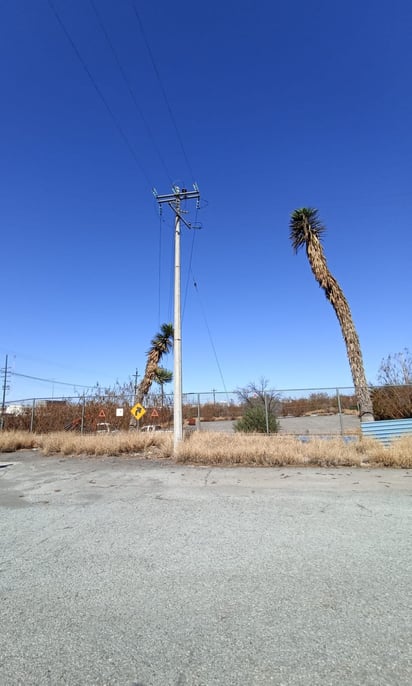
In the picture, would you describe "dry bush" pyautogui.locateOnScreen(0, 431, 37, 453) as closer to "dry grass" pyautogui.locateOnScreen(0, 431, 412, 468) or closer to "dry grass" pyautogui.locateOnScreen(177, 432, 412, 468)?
"dry grass" pyautogui.locateOnScreen(0, 431, 412, 468)

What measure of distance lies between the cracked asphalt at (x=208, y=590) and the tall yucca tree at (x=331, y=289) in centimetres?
873

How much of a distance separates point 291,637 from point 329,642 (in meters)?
0.24

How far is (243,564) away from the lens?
382 centimetres

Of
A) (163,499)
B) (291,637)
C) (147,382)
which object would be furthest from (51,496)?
(147,382)

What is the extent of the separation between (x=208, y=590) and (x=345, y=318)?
14560 mm

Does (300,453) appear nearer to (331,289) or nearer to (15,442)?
(331,289)

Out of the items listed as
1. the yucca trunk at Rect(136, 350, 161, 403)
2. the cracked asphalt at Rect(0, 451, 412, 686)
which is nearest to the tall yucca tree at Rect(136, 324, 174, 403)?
the yucca trunk at Rect(136, 350, 161, 403)

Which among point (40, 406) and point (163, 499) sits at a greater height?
point (40, 406)

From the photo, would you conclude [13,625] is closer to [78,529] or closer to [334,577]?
[78,529]

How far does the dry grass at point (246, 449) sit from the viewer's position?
9.93 meters

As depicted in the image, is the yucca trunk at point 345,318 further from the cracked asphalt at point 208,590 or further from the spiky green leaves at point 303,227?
the cracked asphalt at point 208,590

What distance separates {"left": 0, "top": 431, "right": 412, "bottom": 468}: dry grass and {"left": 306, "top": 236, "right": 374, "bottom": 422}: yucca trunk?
139 inches

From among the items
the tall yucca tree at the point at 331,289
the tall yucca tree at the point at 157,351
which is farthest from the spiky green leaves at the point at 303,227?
the tall yucca tree at the point at 157,351

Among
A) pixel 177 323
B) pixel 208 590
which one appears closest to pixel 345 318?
pixel 177 323
